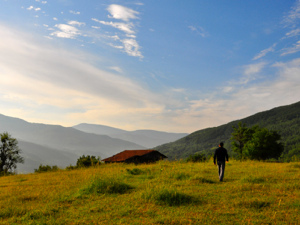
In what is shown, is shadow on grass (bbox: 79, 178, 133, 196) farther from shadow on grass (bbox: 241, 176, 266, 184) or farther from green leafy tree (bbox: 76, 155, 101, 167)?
green leafy tree (bbox: 76, 155, 101, 167)

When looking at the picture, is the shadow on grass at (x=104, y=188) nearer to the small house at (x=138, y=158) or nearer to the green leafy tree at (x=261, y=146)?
the small house at (x=138, y=158)

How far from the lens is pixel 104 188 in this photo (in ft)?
30.0

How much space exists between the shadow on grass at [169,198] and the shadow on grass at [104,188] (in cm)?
199

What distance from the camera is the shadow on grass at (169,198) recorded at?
7148mm

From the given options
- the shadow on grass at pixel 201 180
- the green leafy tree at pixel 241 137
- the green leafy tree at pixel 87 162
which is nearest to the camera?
the shadow on grass at pixel 201 180

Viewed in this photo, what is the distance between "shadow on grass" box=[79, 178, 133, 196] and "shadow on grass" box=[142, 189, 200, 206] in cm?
199

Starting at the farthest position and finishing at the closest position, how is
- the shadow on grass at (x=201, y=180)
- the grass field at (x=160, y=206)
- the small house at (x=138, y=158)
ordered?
the small house at (x=138, y=158)
the shadow on grass at (x=201, y=180)
the grass field at (x=160, y=206)

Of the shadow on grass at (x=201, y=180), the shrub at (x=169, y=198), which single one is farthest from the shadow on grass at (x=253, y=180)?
the shrub at (x=169, y=198)

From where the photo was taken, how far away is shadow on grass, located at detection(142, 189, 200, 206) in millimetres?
7148

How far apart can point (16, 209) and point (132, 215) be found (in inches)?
173

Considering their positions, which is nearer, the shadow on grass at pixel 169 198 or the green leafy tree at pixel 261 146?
the shadow on grass at pixel 169 198

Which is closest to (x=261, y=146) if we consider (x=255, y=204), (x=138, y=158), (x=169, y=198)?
(x=138, y=158)

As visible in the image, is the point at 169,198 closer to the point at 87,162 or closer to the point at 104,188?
the point at 104,188

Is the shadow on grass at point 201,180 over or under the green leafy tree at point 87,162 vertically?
over
